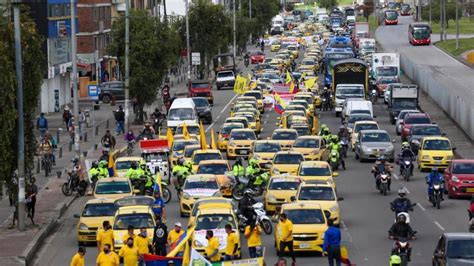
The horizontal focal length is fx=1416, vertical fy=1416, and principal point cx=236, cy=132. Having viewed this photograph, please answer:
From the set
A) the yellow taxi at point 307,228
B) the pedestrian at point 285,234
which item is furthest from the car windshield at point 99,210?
the pedestrian at point 285,234

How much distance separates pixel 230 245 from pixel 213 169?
1591cm

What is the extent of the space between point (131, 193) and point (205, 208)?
774cm

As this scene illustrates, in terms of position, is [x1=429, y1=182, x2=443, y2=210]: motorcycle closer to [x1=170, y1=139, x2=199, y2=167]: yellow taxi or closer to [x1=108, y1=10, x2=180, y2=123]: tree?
[x1=170, y1=139, x2=199, y2=167]: yellow taxi

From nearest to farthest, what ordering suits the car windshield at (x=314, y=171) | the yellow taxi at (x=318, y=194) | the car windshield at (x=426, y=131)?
the yellow taxi at (x=318, y=194) → the car windshield at (x=314, y=171) → the car windshield at (x=426, y=131)

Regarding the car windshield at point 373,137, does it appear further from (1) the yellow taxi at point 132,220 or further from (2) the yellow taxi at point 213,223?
(2) the yellow taxi at point 213,223

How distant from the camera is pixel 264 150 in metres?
54.3

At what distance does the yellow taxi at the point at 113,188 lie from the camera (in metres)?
43.2

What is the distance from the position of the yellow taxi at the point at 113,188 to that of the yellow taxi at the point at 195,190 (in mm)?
1715

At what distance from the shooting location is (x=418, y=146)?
59719 millimetres

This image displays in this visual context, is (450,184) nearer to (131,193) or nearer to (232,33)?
(131,193)

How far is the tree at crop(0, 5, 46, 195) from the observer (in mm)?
40312

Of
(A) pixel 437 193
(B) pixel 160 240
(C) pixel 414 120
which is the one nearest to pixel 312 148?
(A) pixel 437 193

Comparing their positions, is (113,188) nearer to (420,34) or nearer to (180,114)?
(180,114)

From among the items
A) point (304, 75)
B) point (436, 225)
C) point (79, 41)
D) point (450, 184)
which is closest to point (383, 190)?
point (450, 184)
